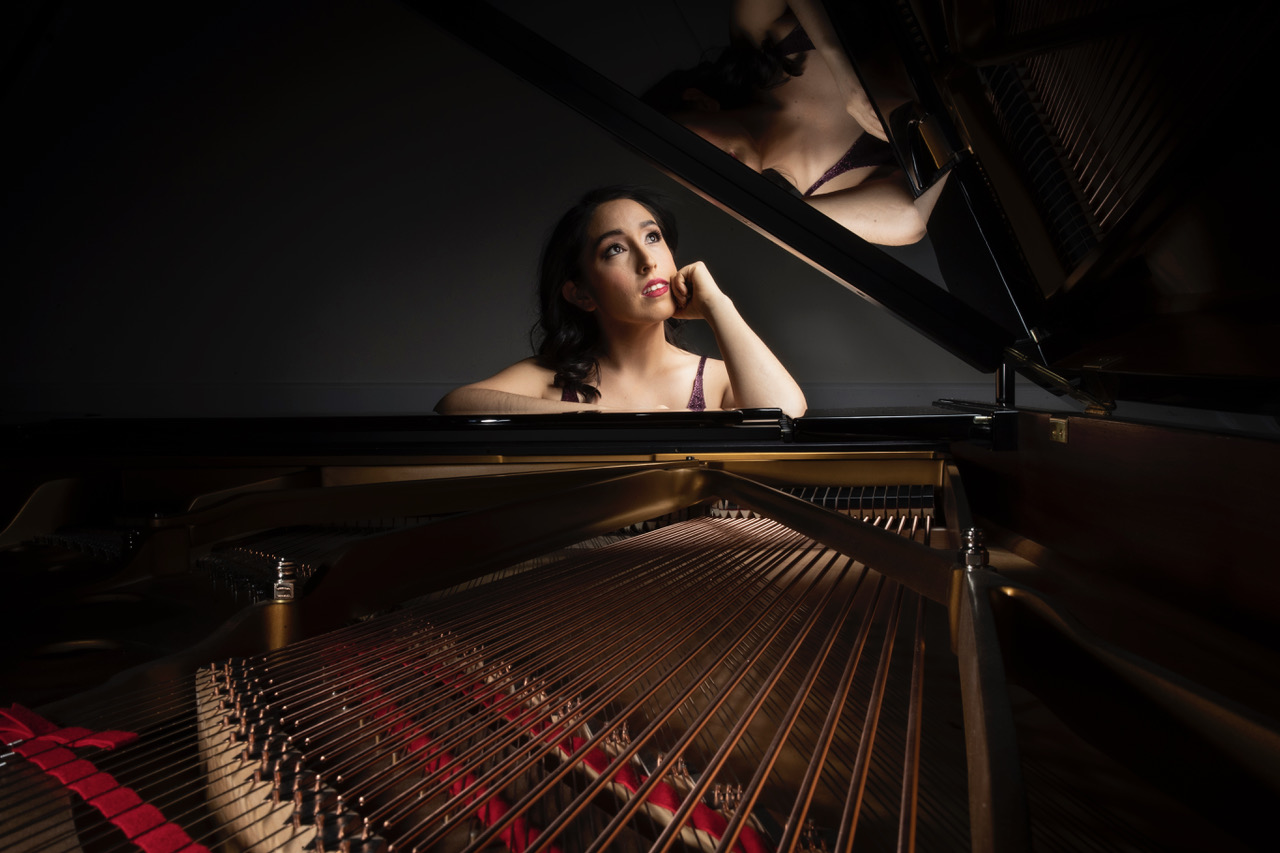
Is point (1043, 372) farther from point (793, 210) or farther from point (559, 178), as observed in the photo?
point (559, 178)

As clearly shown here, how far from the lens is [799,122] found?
12.0 ft

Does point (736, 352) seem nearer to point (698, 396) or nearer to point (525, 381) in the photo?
point (698, 396)

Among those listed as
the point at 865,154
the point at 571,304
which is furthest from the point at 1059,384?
the point at 571,304

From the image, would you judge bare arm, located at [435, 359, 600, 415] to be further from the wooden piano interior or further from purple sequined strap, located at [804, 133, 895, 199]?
the wooden piano interior

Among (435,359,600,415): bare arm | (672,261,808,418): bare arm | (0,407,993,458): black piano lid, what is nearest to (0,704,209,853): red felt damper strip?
(0,407,993,458): black piano lid

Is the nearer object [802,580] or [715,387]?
[802,580]

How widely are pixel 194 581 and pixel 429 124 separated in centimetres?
331

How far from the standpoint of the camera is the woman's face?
3520 mm

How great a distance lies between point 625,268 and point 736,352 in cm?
67

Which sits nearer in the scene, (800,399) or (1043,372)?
(1043,372)

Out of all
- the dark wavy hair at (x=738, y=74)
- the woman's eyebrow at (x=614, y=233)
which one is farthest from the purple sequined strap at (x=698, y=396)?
the dark wavy hair at (x=738, y=74)

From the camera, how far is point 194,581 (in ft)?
5.25

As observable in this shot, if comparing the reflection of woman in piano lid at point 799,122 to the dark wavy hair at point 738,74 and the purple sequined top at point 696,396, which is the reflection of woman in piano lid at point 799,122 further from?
the purple sequined top at point 696,396

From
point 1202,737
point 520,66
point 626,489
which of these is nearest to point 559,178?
point 520,66
